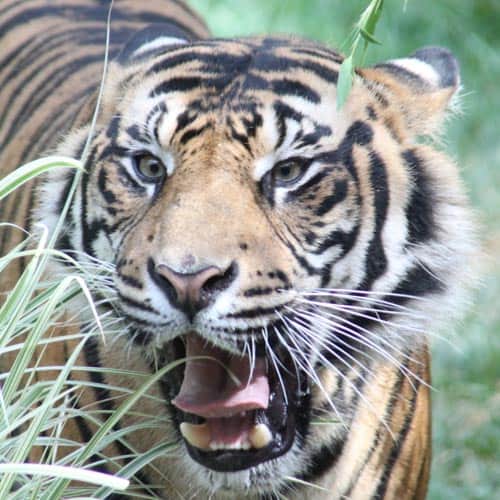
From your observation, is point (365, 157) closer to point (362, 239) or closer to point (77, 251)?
point (362, 239)

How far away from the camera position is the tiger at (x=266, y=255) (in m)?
2.40

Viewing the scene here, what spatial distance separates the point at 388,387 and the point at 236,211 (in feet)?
2.28

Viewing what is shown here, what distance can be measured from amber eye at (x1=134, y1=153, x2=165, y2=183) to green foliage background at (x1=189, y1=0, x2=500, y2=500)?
1.63m

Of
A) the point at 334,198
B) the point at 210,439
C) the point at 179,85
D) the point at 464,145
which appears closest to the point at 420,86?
the point at 334,198

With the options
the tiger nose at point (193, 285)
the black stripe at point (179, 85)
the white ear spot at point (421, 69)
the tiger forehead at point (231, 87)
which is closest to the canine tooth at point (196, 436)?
the tiger nose at point (193, 285)

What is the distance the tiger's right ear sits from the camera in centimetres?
296

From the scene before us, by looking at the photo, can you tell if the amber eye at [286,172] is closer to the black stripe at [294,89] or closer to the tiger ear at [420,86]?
the black stripe at [294,89]

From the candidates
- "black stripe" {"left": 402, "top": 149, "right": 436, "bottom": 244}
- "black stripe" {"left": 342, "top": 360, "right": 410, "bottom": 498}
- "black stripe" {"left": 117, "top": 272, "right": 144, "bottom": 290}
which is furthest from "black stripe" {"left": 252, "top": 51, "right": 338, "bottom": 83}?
"black stripe" {"left": 342, "top": 360, "right": 410, "bottom": 498}

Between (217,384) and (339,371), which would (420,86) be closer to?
(339,371)

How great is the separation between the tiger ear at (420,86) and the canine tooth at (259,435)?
29.2 inches

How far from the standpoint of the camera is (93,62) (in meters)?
3.88

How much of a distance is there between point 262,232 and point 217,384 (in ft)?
1.06

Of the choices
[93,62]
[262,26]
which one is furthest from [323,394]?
[262,26]

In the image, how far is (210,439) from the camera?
8.18 feet
